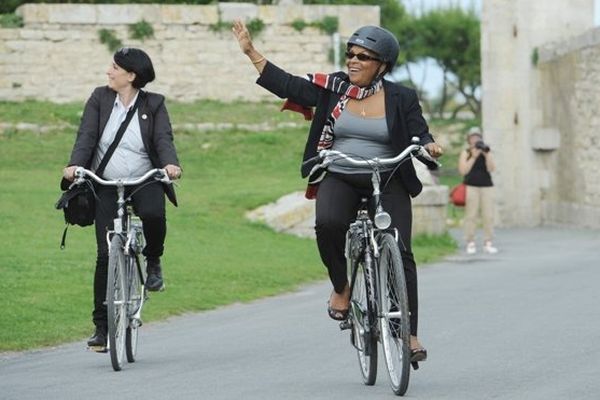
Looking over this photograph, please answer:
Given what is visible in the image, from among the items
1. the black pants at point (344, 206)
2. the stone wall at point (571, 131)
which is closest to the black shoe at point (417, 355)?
the black pants at point (344, 206)

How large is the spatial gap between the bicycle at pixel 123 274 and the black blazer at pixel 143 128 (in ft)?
0.44

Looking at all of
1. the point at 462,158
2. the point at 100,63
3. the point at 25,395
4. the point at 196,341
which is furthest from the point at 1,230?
the point at 100,63

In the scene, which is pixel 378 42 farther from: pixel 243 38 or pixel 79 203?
pixel 79 203

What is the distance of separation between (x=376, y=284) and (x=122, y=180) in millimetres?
2025

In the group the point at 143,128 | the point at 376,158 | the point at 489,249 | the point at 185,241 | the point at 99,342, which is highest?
the point at 143,128

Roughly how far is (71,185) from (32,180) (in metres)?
17.8

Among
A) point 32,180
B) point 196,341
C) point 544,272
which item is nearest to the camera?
point 196,341

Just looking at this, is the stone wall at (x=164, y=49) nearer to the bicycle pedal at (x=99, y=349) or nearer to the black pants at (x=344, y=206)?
the bicycle pedal at (x=99, y=349)

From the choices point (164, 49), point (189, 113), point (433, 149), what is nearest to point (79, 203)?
point (433, 149)

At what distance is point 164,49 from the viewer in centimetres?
4084

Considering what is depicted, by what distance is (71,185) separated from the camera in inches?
424

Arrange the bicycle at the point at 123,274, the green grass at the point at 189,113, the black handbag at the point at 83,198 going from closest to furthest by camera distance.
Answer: the bicycle at the point at 123,274 → the black handbag at the point at 83,198 → the green grass at the point at 189,113

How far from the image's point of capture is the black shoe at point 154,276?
11203 mm

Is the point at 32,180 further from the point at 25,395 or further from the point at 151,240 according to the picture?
the point at 25,395
